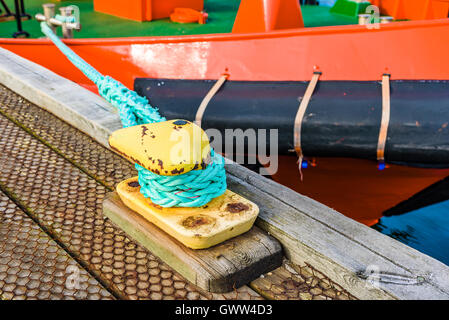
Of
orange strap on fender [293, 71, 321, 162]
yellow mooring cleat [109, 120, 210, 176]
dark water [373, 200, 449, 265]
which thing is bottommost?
dark water [373, 200, 449, 265]

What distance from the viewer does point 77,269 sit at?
131 centimetres

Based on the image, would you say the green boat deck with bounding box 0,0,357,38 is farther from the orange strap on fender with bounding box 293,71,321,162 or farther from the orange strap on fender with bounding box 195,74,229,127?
the orange strap on fender with bounding box 293,71,321,162

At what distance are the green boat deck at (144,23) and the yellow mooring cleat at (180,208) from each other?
3.33m

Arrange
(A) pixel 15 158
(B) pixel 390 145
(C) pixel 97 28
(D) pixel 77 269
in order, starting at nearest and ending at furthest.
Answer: (D) pixel 77 269
(A) pixel 15 158
(B) pixel 390 145
(C) pixel 97 28

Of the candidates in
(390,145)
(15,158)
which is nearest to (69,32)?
(15,158)

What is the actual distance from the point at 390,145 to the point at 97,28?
129 inches

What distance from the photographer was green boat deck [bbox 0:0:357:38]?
4595mm

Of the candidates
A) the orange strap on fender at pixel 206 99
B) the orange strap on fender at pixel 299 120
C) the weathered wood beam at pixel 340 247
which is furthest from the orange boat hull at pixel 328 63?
the weathered wood beam at pixel 340 247

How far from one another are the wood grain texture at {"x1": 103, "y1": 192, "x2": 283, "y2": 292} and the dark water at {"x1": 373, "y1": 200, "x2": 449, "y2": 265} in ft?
8.92

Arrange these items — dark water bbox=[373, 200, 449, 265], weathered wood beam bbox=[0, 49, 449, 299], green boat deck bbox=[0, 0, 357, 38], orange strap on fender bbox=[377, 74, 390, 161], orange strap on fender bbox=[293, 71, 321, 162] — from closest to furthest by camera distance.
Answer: weathered wood beam bbox=[0, 49, 449, 299] → orange strap on fender bbox=[377, 74, 390, 161] → orange strap on fender bbox=[293, 71, 321, 162] → dark water bbox=[373, 200, 449, 265] → green boat deck bbox=[0, 0, 357, 38]

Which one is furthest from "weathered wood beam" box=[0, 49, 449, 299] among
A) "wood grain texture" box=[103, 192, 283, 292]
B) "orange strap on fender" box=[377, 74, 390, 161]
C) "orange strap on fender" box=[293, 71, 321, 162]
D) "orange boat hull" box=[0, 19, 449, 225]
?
"orange boat hull" box=[0, 19, 449, 225]

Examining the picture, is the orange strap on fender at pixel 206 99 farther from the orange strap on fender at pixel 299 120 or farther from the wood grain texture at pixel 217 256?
the wood grain texture at pixel 217 256
